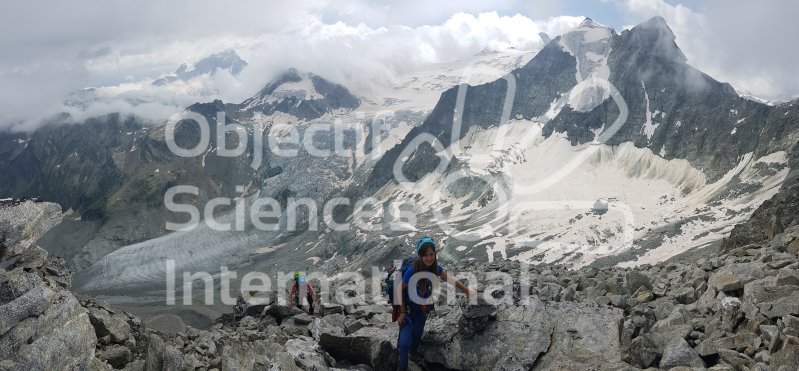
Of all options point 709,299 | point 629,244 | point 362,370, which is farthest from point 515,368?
point 629,244

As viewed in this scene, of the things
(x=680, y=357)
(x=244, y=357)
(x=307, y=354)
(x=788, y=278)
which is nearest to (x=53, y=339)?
(x=244, y=357)

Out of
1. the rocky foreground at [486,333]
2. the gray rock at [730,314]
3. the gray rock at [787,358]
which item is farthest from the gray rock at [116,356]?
the gray rock at [730,314]

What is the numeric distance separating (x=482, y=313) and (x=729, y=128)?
19743 centimetres

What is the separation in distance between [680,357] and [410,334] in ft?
19.4

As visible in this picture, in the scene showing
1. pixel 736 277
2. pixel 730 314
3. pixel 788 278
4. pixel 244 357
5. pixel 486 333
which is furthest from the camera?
pixel 736 277

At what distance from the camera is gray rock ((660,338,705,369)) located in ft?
34.6

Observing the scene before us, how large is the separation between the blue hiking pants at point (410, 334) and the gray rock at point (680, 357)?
17.9 ft

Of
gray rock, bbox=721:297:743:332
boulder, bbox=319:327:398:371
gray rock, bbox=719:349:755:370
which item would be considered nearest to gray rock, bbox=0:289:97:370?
boulder, bbox=319:327:398:371

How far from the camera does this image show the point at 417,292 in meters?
13.3

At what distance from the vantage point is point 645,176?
191125mm

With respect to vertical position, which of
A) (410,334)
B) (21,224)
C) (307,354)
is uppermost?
(21,224)

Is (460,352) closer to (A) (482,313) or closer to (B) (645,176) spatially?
(A) (482,313)

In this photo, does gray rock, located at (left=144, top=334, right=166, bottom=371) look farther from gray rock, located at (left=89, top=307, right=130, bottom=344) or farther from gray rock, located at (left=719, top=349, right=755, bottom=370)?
gray rock, located at (left=719, top=349, right=755, bottom=370)

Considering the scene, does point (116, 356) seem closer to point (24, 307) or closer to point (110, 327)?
point (110, 327)
